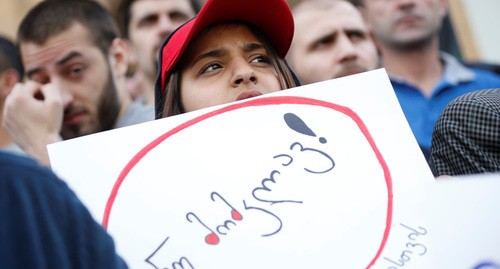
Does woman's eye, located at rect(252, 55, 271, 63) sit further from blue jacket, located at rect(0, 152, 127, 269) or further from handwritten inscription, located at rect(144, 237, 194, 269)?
blue jacket, located at rect(0, 152, 127, 269)

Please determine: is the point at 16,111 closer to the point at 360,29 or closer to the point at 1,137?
the point at 1,137

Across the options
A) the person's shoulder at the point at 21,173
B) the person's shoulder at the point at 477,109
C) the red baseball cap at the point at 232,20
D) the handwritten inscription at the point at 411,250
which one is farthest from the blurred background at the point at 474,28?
the person's shoulder at the point at 21,173

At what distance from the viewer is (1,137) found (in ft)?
9.80

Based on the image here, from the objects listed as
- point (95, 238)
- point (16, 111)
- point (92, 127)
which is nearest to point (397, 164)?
point (95, 238)

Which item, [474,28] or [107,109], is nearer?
[107,109]

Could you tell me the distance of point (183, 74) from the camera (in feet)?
6.30

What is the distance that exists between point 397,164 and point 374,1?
1845 mm

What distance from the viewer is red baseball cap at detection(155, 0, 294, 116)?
185cm

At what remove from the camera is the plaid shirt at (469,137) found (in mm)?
1562

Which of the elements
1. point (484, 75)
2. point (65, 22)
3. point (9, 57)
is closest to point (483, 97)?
point (484, 75)

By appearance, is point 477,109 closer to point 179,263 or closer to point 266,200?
point 266,200

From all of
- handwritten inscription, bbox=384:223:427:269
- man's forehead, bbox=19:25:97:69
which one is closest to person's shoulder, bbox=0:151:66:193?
handwritten inscription, bbox=384:223:427:269

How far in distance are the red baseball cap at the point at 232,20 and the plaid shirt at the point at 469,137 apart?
49cm

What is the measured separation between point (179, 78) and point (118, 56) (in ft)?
3.75
